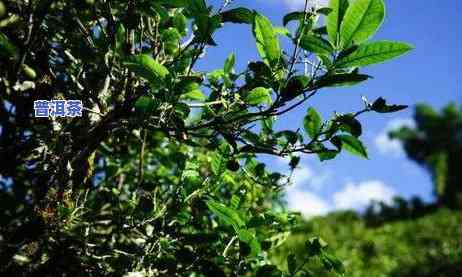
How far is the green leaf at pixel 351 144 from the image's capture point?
189 centimetres

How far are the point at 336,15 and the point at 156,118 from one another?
2.42ft

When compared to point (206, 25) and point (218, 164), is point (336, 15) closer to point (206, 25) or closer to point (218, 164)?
point (206, 25)

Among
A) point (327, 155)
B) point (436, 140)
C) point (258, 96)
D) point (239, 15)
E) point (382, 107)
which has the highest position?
point (436, 140)

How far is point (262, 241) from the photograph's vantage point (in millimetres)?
2652

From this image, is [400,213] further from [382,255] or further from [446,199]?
[446,199]

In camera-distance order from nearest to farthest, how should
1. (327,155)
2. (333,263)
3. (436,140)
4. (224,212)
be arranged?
(224,212)
(327,155)
(333,263)
(436,140)

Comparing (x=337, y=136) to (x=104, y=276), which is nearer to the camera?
(x=337, y=136)

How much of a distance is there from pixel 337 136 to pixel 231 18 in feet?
2.01

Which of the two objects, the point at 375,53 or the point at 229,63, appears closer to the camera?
the point at 375,53

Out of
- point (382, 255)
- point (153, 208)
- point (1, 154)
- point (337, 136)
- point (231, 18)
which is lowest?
point (382, 255)

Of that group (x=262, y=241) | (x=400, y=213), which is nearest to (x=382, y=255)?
(x=400, y=213)

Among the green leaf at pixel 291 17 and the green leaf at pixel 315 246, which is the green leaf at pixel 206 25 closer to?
the green leaf at pixel 291 17

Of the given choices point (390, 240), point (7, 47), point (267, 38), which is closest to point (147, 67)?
point (267, 38)

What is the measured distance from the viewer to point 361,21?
1500 mm
